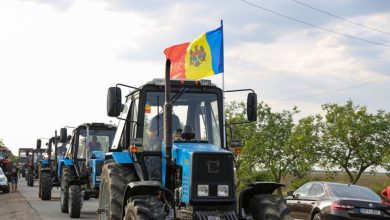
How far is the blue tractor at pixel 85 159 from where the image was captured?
57.8 feet

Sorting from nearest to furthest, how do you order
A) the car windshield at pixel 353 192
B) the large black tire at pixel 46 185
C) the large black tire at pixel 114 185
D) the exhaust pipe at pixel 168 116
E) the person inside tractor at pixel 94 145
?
1. the exhaust pipe at pixel 168 116
2. the large black tire at pixel 114 185
3. the car windshield at pixel 353 192
4. the person inside tractor at pixel 94 145
5. the large black tire at pixel 46 185

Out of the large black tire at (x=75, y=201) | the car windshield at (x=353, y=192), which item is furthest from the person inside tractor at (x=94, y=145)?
the car windshield at (x=353, y=192)

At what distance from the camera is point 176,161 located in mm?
8484

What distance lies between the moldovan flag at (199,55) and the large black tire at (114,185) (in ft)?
14.1

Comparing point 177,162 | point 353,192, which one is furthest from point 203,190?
point 353,192

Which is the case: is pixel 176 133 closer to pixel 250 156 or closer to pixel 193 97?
pixel 193 97

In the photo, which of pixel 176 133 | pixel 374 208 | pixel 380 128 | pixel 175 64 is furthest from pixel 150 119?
pixel 380 128

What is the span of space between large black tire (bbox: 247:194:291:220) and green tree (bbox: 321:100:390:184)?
31759 mm

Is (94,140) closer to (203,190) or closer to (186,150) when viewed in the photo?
(186,150)

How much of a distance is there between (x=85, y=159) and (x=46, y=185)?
525 centimetres

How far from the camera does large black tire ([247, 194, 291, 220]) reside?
8.04m

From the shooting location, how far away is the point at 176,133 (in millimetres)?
8938

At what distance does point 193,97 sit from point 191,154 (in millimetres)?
1525

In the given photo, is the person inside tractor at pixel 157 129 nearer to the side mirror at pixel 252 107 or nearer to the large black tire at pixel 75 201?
the side mirror at pixel 252 107
